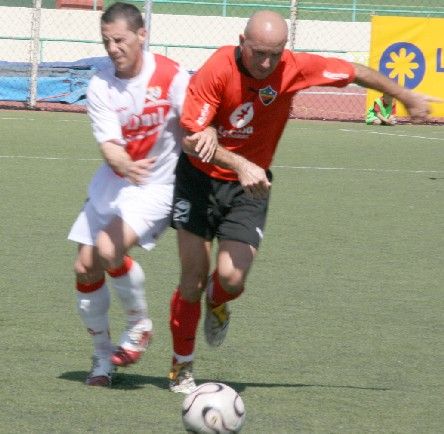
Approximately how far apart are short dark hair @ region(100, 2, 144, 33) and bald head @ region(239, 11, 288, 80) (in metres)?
0.47

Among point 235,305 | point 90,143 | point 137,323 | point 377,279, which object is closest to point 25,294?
point 235,305

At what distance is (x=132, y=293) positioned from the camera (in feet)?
18.6

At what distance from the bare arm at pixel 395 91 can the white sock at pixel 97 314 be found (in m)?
1.55

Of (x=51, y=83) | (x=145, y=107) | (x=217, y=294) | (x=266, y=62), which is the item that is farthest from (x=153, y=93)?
(x=51, y=83)

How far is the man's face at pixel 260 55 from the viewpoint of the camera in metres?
5.18

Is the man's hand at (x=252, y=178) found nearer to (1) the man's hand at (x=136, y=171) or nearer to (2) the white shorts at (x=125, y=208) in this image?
(1) the man's hand at (x=136, y=171)

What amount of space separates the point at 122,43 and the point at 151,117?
364 mm

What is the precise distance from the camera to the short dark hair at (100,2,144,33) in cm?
538

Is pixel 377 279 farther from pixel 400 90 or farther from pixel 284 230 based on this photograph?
pixel 400 90

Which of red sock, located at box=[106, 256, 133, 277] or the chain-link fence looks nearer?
red sock, located at box=[106, 256, 133, 277]

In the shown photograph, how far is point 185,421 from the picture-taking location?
4.65 meters

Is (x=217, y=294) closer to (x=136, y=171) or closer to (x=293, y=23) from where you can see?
(x=136, y=171)

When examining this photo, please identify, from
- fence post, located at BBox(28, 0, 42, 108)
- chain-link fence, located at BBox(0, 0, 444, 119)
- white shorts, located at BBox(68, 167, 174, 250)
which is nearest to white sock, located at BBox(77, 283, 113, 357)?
white shorts, located at BBox(68, 167, 174, 250)

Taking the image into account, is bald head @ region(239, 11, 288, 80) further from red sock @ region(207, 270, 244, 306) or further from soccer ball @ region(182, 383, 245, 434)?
soccer ball @ region(182, 383, 245, 434)
